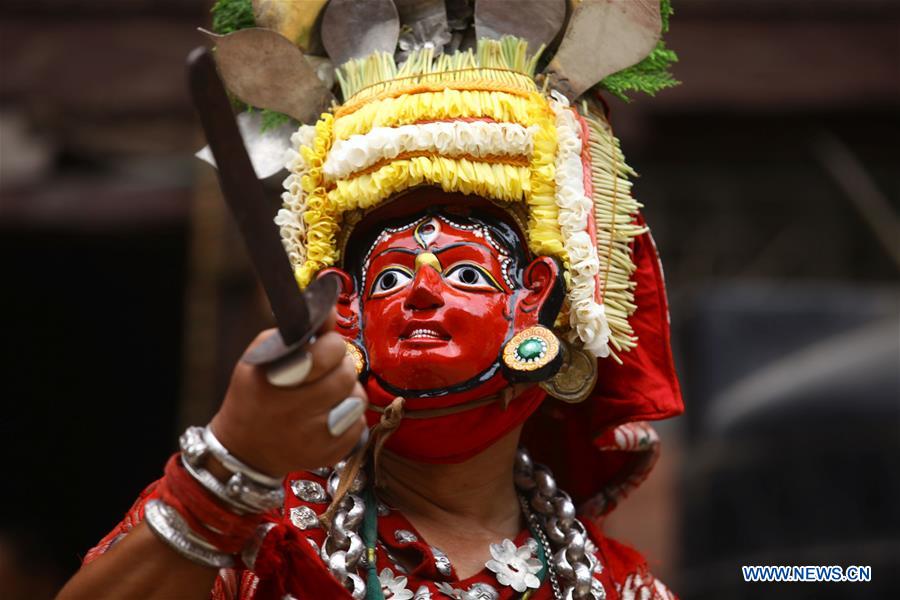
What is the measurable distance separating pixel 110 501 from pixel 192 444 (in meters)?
4.64

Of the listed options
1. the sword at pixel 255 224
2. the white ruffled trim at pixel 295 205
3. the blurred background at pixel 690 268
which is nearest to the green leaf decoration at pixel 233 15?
the white ruffled trim at pixel 295 205

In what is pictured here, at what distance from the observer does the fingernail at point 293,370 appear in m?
2.51

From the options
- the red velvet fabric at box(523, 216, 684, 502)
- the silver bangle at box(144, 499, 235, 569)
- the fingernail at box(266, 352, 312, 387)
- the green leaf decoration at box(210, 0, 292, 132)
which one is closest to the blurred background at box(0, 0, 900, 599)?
the green leaf decoration at box(210, 0, 292, 132)

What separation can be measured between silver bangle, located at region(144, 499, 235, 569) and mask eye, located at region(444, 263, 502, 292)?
33.0 inches

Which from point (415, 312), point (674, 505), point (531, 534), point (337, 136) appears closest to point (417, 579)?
point (531, 534)

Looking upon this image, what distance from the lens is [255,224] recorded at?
246cm

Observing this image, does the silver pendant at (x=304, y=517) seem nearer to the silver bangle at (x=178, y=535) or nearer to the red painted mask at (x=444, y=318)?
the red painted mask at (x=444, y=318)

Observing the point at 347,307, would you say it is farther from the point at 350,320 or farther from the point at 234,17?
the point at 234,17

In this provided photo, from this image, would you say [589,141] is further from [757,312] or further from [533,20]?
[757,312]

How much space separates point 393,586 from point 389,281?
63 centimetres

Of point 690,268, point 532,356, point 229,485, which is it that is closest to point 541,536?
point 532,356

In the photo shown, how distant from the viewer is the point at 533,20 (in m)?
3.45

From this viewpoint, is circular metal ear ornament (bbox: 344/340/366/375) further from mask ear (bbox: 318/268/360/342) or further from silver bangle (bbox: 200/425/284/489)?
silver bangle (bbox: 200/425/284/489)

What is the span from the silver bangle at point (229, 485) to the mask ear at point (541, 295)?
796 millimetres
